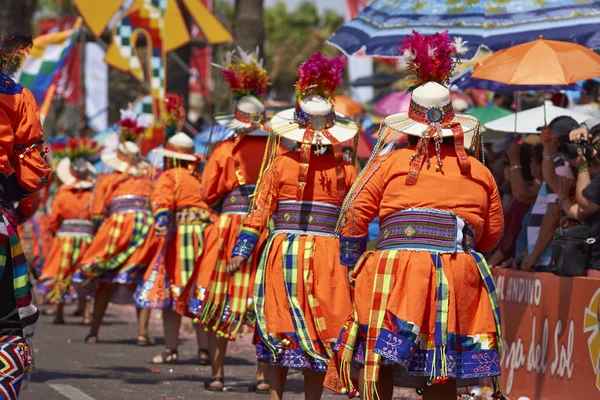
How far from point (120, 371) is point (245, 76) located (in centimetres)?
286

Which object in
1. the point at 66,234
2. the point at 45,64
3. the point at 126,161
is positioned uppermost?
the point at 45,64

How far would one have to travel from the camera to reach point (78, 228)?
578 inches

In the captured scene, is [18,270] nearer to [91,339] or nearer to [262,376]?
[262,376]

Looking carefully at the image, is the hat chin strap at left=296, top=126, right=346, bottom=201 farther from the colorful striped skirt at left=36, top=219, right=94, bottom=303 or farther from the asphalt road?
the colorful striped skirt at left=36, top=219, right=94, bottom=303

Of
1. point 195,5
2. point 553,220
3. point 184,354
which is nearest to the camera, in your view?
point 553,220

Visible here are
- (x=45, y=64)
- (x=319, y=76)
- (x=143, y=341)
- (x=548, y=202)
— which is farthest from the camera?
(x=45, y=64)

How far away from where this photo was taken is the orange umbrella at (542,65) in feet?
27.8

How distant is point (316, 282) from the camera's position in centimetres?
769

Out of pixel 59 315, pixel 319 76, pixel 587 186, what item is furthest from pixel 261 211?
pixel 59 315

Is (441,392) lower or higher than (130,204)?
lower

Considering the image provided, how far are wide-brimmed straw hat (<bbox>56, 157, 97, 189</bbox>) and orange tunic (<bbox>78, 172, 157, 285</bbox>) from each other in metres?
1.27

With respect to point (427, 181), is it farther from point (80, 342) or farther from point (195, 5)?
point (195, 5)

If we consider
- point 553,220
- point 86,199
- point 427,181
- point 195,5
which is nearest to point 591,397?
point 553,220

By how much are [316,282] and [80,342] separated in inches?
230
